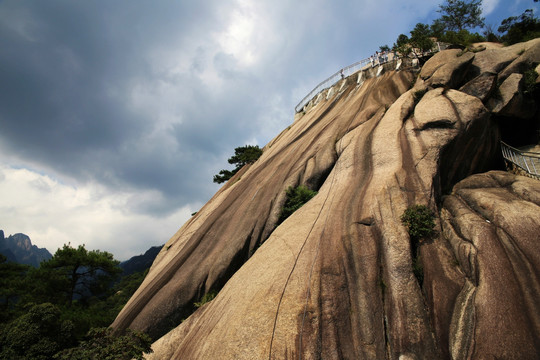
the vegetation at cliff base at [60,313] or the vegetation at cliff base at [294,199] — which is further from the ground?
the vegetation at cliff base at [294,199]

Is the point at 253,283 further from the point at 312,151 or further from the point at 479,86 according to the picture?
the point at 479,86

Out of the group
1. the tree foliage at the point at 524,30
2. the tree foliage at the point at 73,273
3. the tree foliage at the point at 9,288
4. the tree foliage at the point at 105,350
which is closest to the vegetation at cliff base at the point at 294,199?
the tree foliage at the point at 105,350

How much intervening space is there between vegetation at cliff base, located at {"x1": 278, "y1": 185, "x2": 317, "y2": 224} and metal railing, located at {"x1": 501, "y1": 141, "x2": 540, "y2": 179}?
11.8 meters

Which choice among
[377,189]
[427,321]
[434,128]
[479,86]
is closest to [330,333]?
[427,321]

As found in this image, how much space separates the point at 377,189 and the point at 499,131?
13.4 meters

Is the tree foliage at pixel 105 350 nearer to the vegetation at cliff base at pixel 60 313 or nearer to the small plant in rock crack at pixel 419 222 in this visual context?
the vegetation at cliff base at pixel 60 313

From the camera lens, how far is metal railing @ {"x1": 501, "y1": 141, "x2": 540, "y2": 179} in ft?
43.2

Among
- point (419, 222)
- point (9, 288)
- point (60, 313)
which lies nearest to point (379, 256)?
point (419, 222)

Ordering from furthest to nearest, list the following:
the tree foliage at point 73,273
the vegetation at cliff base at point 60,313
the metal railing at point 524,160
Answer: the tree foliage at point 73,273 → the metal railing at point 524,160 → the vegetation at cliff base at point 60,313

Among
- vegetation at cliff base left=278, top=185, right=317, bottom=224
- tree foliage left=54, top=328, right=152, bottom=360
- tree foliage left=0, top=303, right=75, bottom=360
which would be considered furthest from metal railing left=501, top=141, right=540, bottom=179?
tree foliage left=0, top=303, right=75, bottom=360

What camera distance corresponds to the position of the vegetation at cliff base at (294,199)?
1410 centimetres

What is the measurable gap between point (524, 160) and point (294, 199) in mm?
13065

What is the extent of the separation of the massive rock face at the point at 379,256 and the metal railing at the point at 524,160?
772 millimetres

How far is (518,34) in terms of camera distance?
29859 millimetres
